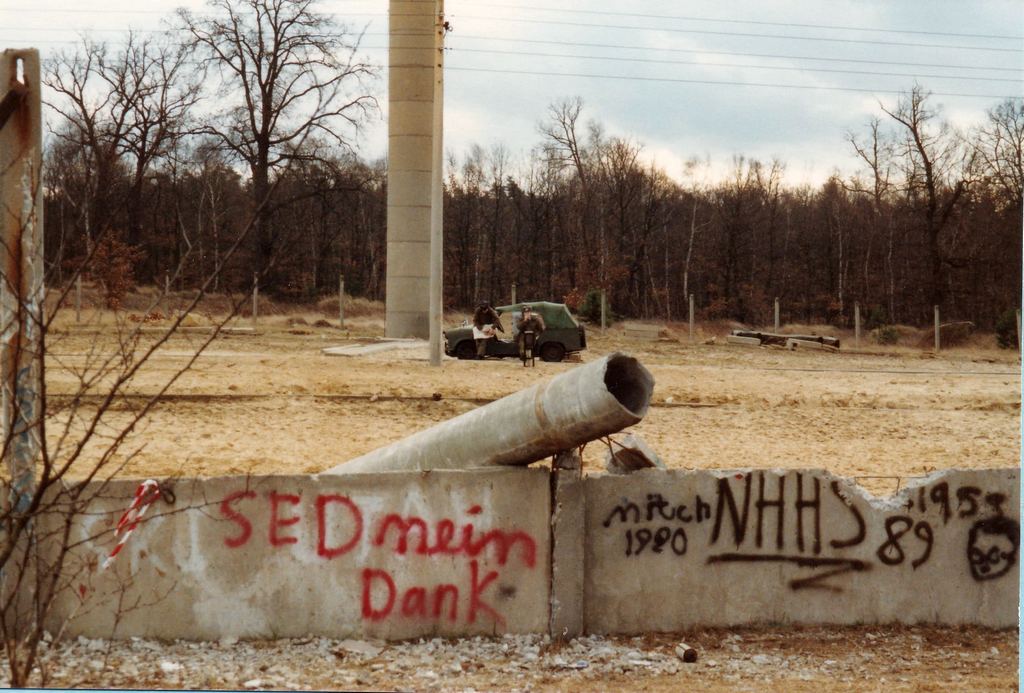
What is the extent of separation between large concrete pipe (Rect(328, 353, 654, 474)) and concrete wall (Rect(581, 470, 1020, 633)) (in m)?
0.67

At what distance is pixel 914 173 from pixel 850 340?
21.5 ft

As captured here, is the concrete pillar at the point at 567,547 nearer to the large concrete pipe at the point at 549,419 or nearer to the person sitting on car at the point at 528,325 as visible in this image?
the large concrete pipe at the point at 549,419

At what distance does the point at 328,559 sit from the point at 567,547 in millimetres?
1549

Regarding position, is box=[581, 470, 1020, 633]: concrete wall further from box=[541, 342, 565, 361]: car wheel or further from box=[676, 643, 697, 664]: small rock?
box=[541, 342, 565, 361]: car wheel

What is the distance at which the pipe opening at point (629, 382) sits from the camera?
7.05 metres

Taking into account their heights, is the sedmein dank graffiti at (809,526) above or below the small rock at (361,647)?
above

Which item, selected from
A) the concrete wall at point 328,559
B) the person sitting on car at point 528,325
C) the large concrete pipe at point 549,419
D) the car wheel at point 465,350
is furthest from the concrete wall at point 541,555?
the car wheel at point 465,350

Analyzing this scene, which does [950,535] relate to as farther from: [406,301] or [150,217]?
[150,217]

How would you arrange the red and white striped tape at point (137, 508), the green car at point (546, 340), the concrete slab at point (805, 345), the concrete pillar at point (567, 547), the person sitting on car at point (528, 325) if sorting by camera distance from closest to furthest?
1. the red and white striped tape at point (137, 508)
2. the concrete pillar at point (567, 547)
3. the person sitting on car at point (528, 325)
4. the green car at point (546, 340)
5. the concrete slab at point (805, 345)

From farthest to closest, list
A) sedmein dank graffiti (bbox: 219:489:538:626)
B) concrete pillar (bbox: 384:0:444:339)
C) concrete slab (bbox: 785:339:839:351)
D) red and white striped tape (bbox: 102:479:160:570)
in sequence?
concrete slab (bbox: 785:339:839:351) → concrete pillar (bbox: 384:0:444:339) → sedmein dank graffiti (bbox: 219:489:538:626) → red and white striped tape (bbox: 102:479:160:570)

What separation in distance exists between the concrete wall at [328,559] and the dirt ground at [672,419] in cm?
66

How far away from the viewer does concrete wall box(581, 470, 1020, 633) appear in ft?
25.5

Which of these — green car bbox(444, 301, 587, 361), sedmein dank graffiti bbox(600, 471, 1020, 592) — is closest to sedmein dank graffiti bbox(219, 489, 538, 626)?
sedmein dank graffiti bbox(600, 471, 1020, 592)

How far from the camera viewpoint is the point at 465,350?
22.2 m
